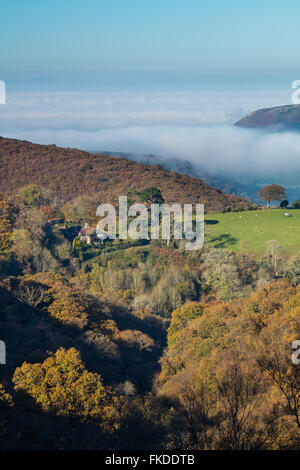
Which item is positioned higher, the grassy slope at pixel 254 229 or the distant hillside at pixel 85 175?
the distant hillside at pixel 85 175

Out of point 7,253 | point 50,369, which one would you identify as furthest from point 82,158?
point 50,369

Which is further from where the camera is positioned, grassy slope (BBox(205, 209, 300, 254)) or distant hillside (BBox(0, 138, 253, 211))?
distant hillside (BBox(0, 138, 253, 211))

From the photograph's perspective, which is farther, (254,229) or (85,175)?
(85,175)

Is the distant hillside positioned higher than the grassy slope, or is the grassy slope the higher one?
the distant hillside

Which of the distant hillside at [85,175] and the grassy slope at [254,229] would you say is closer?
the grassy slope at [254,229]
